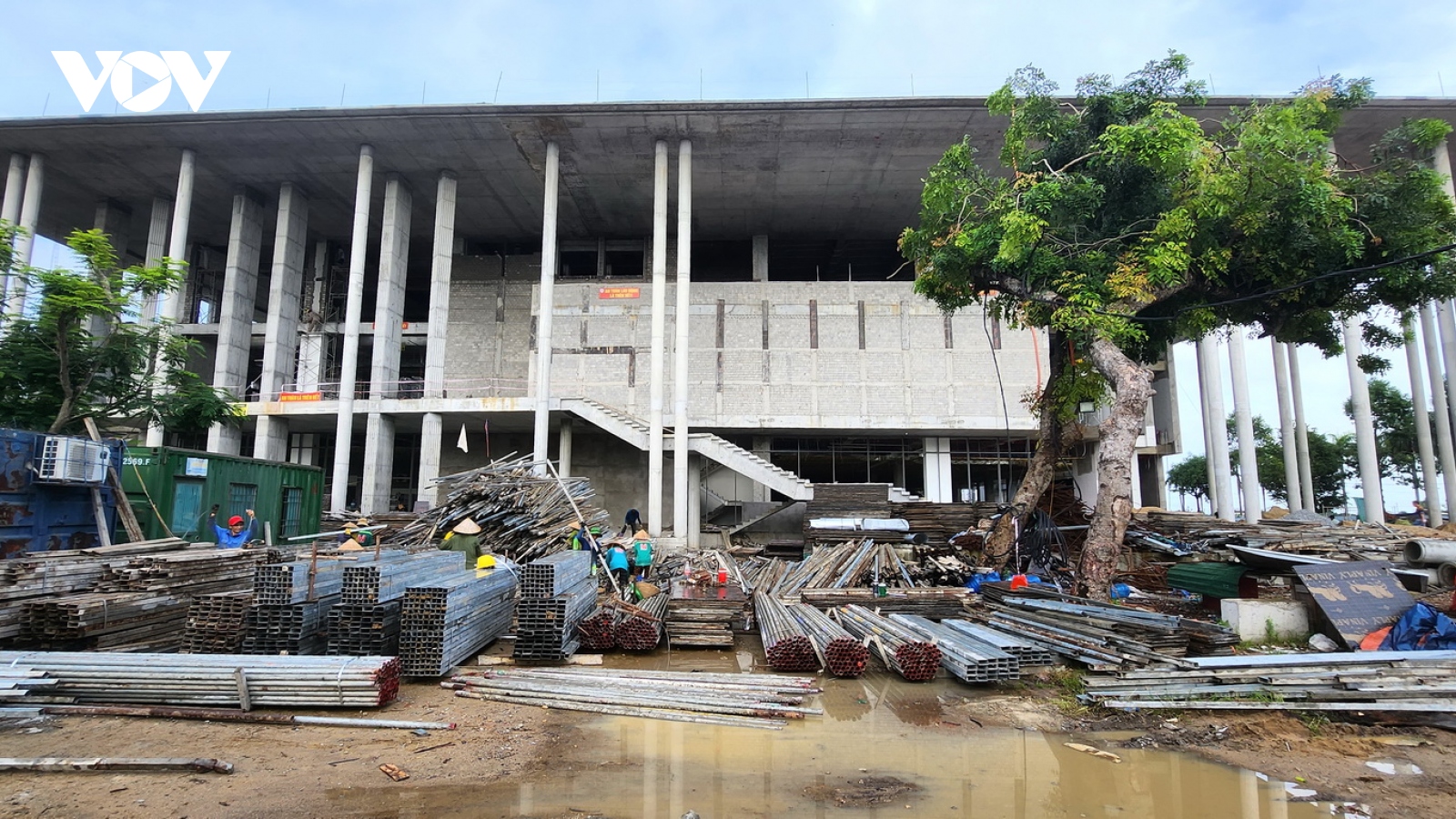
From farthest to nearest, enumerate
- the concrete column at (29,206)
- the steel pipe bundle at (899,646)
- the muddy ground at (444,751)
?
the concrete column at (29,206) < the steel pipe bundle at (899,646) < the muddy ground at (444,751)

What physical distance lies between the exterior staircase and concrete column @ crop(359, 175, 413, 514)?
263 inches

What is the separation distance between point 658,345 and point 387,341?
1053cm

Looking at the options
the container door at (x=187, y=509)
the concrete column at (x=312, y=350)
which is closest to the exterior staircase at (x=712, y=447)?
the container door at (x=187, y=509)

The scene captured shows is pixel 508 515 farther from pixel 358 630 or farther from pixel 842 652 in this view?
pixel 842 652

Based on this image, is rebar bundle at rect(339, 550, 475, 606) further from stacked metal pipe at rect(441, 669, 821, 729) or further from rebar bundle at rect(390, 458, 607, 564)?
rebar bundle at rect(390, 458, 607, 564)

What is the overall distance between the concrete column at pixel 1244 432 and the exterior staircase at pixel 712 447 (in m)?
16.6

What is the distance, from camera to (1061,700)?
777cm

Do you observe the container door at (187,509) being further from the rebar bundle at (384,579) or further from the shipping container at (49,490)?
the rebar bundle at (384,579)

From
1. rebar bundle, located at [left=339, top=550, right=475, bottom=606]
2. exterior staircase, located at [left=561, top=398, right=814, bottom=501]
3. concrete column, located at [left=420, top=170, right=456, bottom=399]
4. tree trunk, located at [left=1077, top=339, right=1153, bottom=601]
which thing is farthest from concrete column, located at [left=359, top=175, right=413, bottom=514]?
tree trunk, located at [left=1077, top=339, right=1153, bottom=601]

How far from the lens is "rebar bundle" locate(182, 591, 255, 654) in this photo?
820cm

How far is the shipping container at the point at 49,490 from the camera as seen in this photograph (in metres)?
11.3

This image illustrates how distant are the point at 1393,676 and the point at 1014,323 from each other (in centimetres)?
931

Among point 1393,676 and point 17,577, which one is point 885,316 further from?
point 17,577

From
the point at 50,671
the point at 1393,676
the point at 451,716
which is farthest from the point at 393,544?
the point at 1393,676
